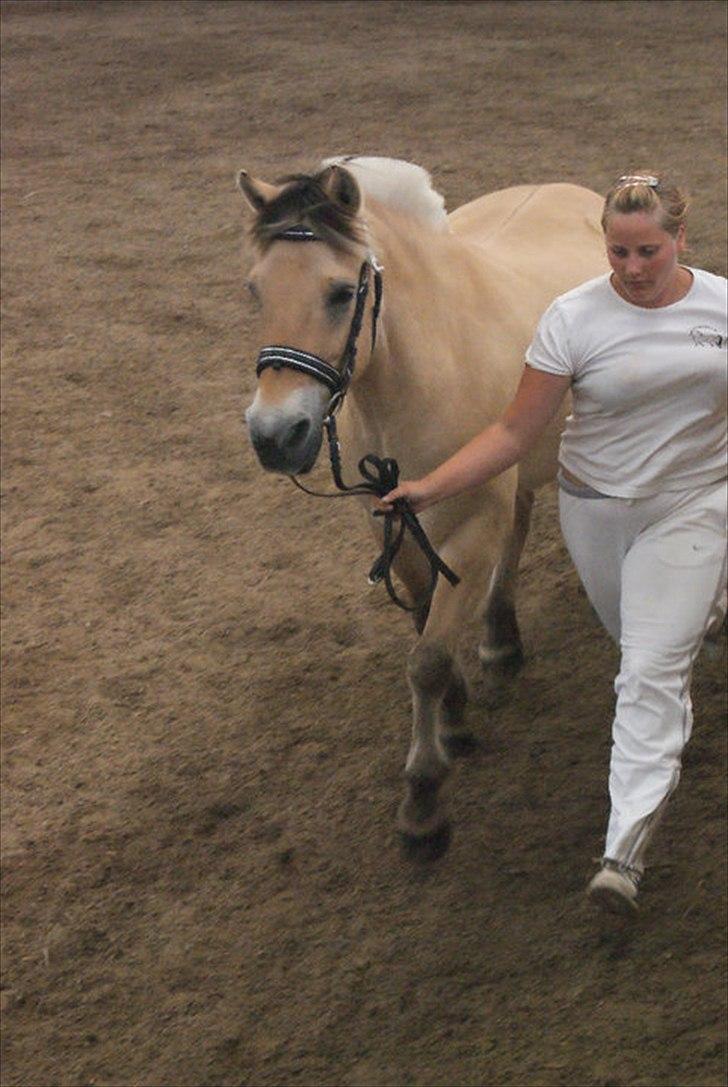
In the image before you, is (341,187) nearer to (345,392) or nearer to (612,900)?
(345,392)

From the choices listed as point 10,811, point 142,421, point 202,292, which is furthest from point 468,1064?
point 202,292

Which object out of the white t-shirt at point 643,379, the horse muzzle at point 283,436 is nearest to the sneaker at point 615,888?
the white t-shirt at point 643,379

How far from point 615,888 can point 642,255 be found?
4.62 feet

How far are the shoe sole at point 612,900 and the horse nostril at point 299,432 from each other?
47.5 inches

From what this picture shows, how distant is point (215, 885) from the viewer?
4.49 m

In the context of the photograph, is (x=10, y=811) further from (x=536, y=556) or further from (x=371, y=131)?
(x=371, y=131)

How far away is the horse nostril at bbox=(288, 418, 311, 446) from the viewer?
3500 mm

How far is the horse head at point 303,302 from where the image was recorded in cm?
351

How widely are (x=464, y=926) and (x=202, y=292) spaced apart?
476cm

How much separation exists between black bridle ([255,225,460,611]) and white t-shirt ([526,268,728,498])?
427 millimetres

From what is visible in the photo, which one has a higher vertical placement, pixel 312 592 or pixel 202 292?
pixel 202 292

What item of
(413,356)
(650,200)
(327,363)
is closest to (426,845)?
(413,356)

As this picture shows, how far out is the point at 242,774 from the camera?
4934 millimetres

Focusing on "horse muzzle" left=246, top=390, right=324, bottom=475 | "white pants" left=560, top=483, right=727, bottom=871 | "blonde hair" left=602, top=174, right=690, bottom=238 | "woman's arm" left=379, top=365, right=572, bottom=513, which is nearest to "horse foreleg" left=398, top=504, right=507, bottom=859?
"white pants" left=560, top=483, right=727, bottom=871
